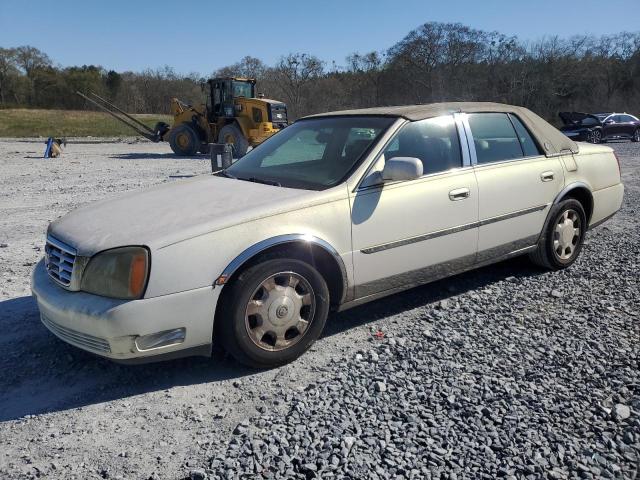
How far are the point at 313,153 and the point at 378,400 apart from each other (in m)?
2.30

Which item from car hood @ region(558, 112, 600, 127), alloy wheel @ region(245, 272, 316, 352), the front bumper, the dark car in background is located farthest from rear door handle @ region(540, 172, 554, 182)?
car hood @ region(558, 112, 600, 127)

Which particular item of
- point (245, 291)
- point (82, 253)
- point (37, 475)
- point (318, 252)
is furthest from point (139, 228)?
point (37, 475)

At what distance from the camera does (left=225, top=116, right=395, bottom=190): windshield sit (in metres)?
3.90

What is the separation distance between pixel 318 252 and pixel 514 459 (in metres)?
1.66

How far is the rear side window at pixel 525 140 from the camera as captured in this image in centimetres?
488

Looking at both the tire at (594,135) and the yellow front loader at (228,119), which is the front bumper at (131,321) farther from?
the tire at (594,135)

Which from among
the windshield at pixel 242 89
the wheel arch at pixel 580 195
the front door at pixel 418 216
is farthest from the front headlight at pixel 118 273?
the windshield at pixel 242 89

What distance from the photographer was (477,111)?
15.3ft

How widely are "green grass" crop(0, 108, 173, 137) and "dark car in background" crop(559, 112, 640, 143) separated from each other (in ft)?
89.2

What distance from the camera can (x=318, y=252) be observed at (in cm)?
350

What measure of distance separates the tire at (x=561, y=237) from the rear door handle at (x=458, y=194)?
45.4 inches

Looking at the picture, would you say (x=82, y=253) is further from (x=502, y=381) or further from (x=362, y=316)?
(x=502, y=381)

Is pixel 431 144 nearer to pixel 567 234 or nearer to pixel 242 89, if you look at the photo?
pixel 567 234

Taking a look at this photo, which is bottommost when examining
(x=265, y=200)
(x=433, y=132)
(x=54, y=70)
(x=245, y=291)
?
(x=245, y=291)
